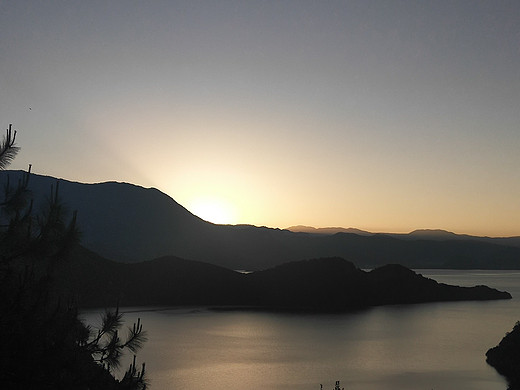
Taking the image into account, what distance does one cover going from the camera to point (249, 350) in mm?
68438

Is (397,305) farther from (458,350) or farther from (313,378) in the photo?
(313,378)

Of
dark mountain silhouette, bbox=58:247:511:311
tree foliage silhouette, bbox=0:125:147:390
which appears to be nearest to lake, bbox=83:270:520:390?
dark mountain silhouette, bbox=58:247:511:311

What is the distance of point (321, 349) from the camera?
7131 cm

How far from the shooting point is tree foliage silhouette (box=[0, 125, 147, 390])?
29.2 feet

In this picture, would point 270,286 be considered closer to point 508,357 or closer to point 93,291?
point 93,291

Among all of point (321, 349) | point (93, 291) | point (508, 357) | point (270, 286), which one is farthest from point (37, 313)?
point (270, 286)

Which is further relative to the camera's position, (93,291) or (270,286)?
(270,286)

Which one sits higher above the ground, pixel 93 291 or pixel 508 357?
pixel 93 291

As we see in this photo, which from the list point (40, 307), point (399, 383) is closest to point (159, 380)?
point (399, 383)

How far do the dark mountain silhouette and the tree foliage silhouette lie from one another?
4938 inches

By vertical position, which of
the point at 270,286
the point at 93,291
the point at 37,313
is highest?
the point at 270,286

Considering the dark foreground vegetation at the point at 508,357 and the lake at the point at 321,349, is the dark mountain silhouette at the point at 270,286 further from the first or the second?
the dark foreground vegetation at the point at 508,357

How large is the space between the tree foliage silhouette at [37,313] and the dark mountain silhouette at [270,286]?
125 meters

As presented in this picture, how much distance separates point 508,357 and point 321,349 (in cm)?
2398
